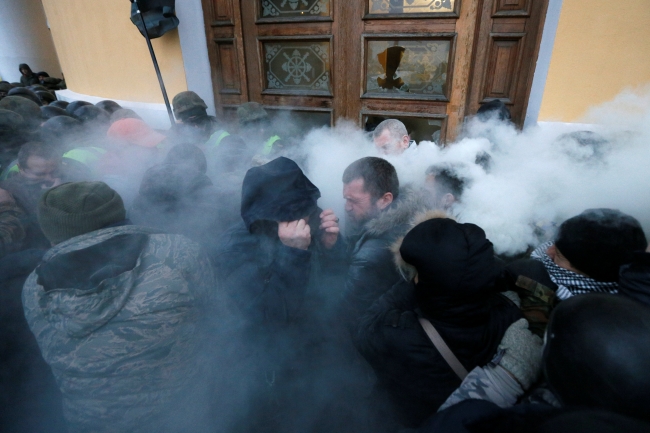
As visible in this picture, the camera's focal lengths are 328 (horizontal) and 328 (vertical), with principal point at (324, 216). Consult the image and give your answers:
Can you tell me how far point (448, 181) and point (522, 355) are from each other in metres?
1.50

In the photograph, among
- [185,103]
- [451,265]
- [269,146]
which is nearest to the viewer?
[451,265]

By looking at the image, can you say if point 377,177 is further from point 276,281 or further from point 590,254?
point 590,254

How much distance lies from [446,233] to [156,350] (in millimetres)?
→ 1206

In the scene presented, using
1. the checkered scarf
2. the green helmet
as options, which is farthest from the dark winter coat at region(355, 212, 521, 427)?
the green helmet

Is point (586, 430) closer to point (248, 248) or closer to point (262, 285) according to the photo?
point (262, 285)

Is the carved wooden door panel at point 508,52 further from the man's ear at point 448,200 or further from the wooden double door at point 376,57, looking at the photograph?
the man's ear at point 448,200

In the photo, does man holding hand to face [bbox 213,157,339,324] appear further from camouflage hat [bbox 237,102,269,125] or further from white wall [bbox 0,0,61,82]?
white wall [bbox 0,0,61,82]

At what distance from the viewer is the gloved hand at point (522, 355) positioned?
1048 millimetres

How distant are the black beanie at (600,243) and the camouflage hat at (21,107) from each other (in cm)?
526

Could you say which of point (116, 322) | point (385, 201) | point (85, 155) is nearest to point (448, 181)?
point (385, 201)

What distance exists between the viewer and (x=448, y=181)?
2.38 metres

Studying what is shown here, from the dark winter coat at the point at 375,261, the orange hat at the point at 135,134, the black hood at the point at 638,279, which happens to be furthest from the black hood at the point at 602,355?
the orange hat at the point at 135,134

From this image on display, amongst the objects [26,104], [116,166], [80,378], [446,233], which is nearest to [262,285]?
[80,378]

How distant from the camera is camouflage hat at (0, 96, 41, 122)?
386 cm
